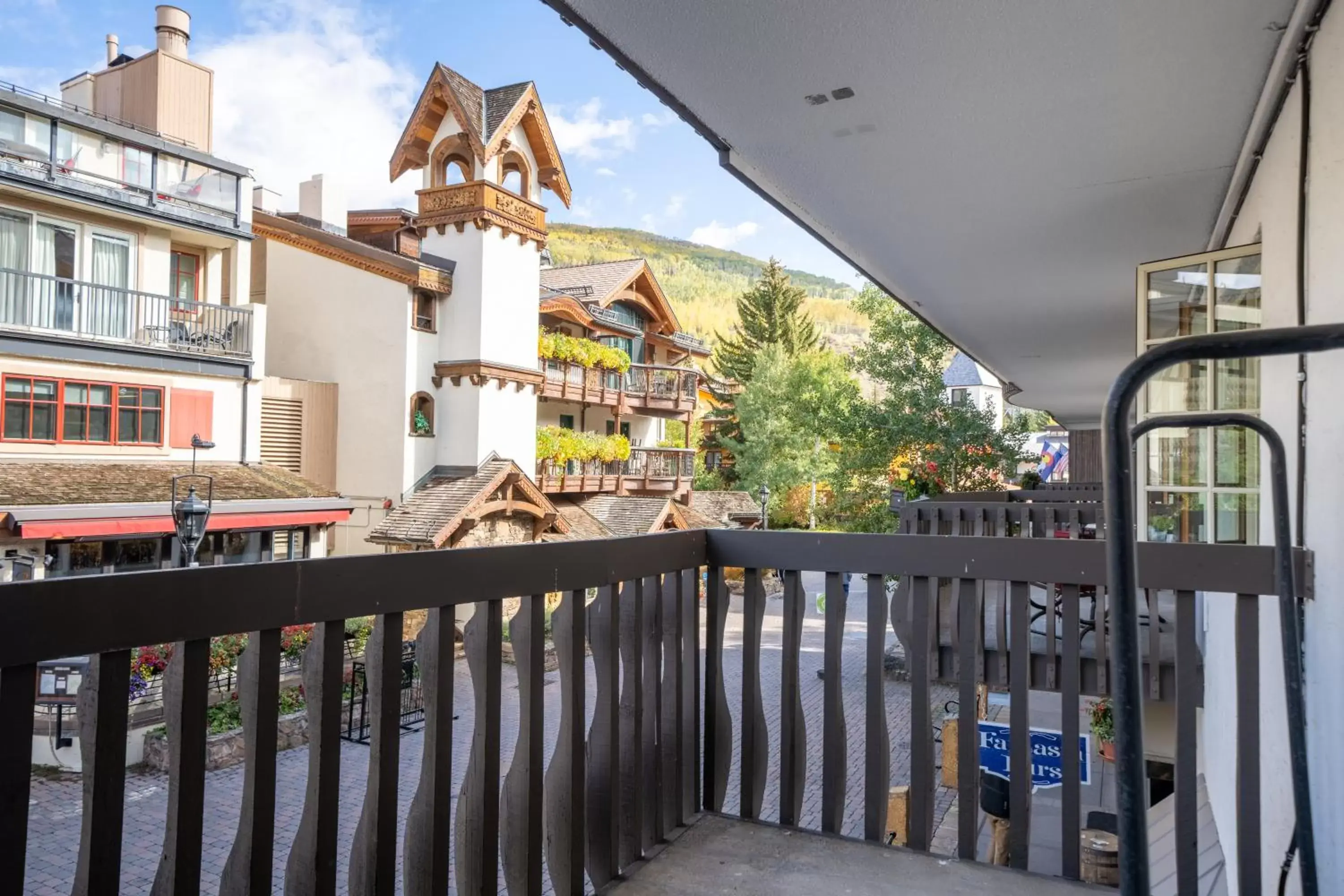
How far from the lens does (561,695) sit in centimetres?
166

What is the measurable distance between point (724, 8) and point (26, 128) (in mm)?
13134

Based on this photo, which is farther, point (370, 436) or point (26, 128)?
point (370, 436)

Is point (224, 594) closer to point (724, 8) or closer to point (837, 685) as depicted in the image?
point (837, 685)

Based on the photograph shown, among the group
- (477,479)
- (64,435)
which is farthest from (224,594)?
(477,479)

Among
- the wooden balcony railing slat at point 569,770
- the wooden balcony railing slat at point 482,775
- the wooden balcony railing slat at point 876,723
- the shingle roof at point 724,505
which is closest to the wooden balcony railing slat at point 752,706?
the wooden balcony railing slat at point 876,723

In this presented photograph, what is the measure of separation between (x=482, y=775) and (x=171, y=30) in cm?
1632

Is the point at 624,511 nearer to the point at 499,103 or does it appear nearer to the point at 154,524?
the point at 499,103

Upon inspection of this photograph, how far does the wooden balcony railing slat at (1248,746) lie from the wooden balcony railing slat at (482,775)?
1.36m

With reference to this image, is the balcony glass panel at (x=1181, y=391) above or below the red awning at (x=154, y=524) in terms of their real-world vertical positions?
above

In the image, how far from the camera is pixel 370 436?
50.2 ft

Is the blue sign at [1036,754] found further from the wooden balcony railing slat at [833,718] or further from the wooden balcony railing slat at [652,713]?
the wooden balcony railing slat at [652,713]

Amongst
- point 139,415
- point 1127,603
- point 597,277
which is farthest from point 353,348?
point 1127,603

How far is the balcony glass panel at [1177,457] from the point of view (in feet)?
11.0

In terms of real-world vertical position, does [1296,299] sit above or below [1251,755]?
above
